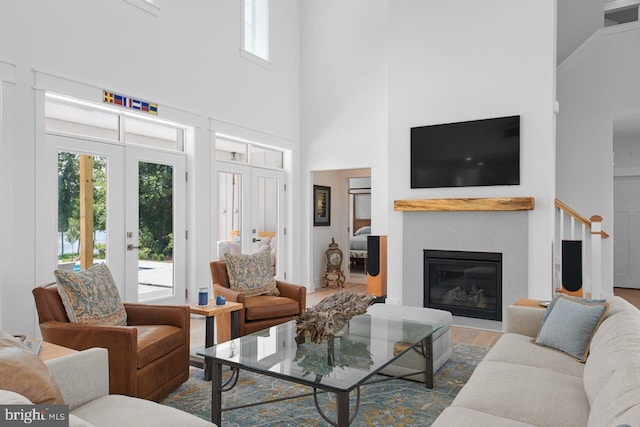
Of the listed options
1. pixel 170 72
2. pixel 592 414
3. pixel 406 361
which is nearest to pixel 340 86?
pixel 170 72

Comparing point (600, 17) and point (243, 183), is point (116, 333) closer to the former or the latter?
point (243, 183)

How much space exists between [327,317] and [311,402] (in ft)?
2.02

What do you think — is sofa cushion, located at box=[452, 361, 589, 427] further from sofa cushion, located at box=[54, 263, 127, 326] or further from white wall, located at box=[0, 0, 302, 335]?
white wall, located at box=[0, 0, 302, 335]

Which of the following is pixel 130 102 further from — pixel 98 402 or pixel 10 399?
pixel 10 399

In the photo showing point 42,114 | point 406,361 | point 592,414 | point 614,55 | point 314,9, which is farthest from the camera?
point 314,9

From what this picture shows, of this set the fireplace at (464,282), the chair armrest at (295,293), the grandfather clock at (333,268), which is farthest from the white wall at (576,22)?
the chair armrest at (295,293)

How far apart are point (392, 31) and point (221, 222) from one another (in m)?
3.33

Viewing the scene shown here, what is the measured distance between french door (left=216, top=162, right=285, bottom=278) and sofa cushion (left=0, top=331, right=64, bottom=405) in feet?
13.0

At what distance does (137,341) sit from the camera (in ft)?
8.50

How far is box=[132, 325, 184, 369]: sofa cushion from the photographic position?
8.51ft

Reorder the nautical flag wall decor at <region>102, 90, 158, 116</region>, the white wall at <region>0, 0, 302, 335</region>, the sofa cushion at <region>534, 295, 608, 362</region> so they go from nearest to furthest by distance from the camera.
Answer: the sofa cushion at <region>534, 295, 608, 362</region>, the white wall at <region>0, 0, 302, 335</region>, the nautical flag wall decor at <region>102, 90, 158, 116</region>

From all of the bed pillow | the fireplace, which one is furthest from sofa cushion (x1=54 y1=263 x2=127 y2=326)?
the bed pillow

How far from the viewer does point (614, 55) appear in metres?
5.87

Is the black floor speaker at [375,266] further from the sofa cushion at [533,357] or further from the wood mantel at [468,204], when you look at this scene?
the sofa cushion at [533,357]
